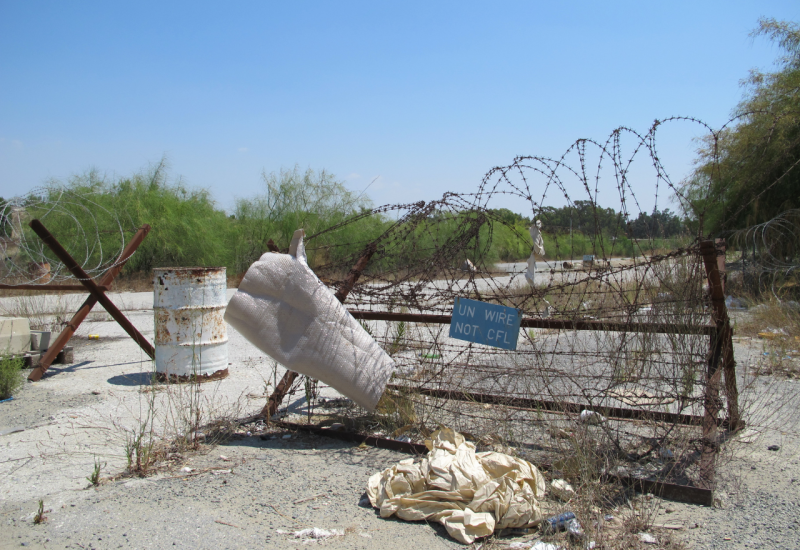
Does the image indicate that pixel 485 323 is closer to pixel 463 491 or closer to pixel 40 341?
pixel 463 491

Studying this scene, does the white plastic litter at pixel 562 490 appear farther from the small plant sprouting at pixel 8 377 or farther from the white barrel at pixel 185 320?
the small plant sprouting at pixel 8 377

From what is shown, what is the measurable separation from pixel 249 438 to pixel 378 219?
2173cm

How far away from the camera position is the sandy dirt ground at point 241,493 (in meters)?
3.00

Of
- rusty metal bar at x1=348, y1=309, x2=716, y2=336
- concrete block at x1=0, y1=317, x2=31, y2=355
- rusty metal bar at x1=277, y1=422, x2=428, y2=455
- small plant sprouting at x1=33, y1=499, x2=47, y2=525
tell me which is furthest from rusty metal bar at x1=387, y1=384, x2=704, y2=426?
concrete block at x1=0, y1=317, x2=31, y2=355

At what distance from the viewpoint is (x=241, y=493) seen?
11.7ft

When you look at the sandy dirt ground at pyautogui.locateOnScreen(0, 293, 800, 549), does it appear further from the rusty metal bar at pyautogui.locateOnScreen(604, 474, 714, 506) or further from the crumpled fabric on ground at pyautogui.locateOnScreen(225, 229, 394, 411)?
the crumpled fabric on ground at pyautogui.locateOnScreen(225, 229, 394, 411)

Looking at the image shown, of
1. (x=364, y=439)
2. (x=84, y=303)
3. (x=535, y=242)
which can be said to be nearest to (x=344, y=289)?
(x=364, y=439)

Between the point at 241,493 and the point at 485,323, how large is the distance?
2013mm

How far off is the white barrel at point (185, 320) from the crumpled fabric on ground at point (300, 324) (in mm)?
2480

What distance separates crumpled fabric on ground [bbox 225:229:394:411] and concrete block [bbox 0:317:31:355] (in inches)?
175

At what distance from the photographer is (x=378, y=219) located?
2608 cm

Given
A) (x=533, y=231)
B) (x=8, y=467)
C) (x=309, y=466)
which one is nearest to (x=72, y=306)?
(x=8, y=467)

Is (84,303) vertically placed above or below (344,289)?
below

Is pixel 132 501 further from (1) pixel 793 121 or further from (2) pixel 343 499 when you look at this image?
(1) pixel 793 121
